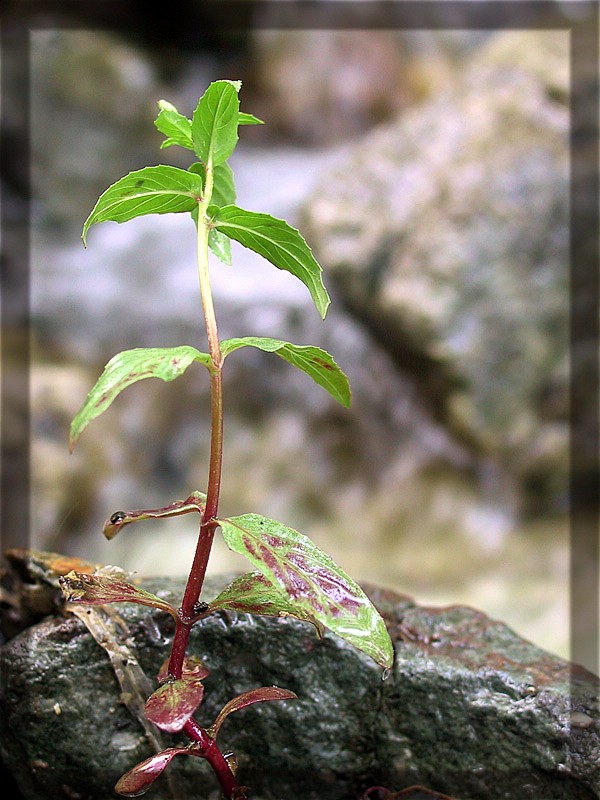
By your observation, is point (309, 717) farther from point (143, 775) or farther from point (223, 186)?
point (223, 186)

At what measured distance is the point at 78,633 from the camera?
1.03m

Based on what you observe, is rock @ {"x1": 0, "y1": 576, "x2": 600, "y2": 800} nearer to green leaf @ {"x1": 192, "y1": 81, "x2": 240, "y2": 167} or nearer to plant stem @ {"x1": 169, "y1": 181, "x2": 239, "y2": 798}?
plant stem @ {"x1": 169, "y1": 181, "x2": 239, "y2": 798}

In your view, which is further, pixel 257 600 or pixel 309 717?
pixel 309 717

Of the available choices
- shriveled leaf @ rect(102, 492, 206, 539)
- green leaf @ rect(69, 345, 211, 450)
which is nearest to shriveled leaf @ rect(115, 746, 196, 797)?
shriveled leaf @ rect(102, 492, 206, 539)

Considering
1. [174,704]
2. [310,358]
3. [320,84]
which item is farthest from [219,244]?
[320,84]

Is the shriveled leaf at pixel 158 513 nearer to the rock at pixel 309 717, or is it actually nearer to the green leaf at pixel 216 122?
the rock at pixel 309 717

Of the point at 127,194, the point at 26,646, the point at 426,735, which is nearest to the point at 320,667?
the point at 426,735

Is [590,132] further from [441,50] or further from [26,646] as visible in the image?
[26,646]

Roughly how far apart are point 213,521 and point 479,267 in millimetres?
3108

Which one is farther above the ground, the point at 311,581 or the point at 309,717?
the point at 311,581

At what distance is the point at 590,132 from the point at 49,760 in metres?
4.17

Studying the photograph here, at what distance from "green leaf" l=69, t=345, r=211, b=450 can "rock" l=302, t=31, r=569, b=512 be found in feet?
9.44

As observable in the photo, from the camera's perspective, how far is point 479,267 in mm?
3594

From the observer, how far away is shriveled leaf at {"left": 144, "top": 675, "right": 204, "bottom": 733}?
0.73 m
